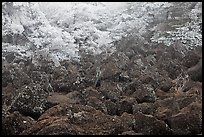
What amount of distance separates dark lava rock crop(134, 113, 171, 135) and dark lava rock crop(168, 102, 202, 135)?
184 mm

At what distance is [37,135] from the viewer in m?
7.01

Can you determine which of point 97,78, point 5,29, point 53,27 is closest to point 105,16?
point 53,27

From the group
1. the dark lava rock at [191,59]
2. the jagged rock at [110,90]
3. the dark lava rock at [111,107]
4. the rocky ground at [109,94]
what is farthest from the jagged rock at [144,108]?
the dark lava rock at [191,59]

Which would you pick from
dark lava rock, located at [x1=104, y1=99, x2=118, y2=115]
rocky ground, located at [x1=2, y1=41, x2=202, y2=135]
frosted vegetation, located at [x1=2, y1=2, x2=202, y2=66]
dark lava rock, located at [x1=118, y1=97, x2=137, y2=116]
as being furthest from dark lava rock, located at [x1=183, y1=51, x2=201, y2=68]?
dark lava rock, located at [x1=104, y1=99, x2=118, y2=115]

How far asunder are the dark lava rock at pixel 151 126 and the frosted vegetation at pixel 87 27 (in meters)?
6.95

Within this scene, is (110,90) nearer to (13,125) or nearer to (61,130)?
(13,125)

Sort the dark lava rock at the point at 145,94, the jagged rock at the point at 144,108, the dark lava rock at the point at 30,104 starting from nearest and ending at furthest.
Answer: the jagged rock at the point at 144,108 < the dark lava rock at the point at 30,104 < the dark lava rock at the point at 145,94

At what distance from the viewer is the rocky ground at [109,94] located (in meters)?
7.45

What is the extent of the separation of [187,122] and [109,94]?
3.12 m

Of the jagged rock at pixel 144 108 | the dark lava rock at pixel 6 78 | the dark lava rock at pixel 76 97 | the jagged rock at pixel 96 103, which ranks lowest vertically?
the dark lava rock at pixel 76 97

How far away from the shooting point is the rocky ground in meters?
7.45

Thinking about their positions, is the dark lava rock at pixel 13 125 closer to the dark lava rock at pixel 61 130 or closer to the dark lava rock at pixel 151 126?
the dark lava rock at pixel 61 130

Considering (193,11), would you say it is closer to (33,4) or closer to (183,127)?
(33,4)

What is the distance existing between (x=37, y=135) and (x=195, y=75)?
19.6 feet
